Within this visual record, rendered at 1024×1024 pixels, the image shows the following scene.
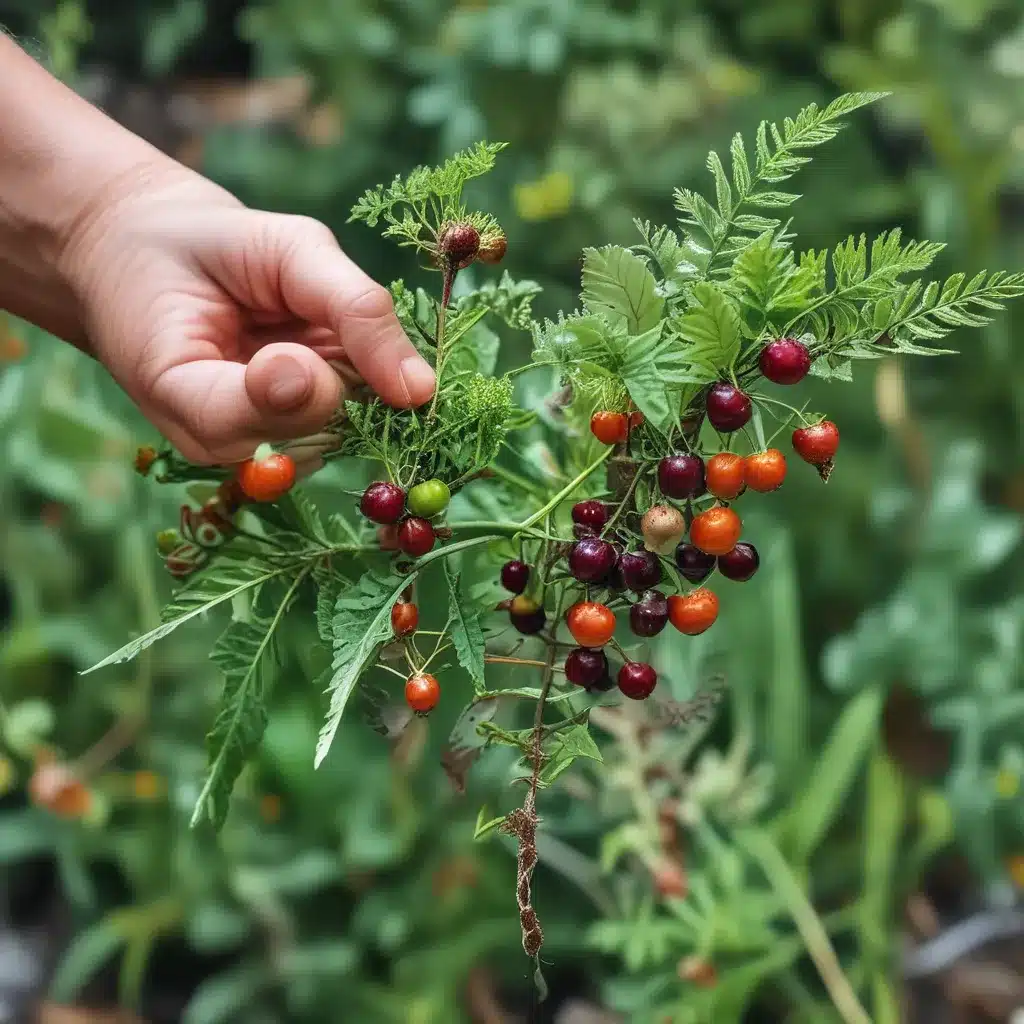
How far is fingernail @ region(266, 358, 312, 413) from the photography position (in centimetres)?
33

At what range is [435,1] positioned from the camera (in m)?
1.04

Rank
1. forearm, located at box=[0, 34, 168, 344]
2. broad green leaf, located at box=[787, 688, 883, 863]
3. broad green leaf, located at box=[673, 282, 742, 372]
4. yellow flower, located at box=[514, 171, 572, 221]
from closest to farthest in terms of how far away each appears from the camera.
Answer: broad green leaf, located at box=[673, 282, 742, 372], forearm, located at box=[0, 34, 168, 344], broad green leaf, located at box=[787, 688, 883, 863], yellow flower, located at box=[514, 171, 572, 221]

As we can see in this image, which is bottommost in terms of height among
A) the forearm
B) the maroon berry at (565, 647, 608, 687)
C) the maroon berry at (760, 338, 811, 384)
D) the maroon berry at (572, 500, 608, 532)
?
the maroon berry at (565, 647, 608, 687)

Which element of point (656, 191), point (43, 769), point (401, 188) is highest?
point (656, 191)

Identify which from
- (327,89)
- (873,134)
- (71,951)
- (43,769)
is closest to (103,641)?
(43,769)

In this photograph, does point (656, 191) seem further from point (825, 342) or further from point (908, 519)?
point (825, 342)

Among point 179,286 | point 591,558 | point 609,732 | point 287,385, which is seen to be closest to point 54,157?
point 179,286

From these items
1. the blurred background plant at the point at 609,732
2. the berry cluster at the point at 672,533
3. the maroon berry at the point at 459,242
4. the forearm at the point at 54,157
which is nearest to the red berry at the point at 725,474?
the berry cluster at the point at 672,533

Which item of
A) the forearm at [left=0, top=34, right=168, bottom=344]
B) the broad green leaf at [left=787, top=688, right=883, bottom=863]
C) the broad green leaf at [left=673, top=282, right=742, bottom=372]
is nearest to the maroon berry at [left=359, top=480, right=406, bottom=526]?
the broad green leaf at [left=673, top=282, right=742, bottom=372]

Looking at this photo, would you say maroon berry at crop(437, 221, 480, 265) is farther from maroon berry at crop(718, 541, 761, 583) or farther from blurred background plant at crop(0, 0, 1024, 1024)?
blurred background plant at crop(0, 0, 1024, 1024)

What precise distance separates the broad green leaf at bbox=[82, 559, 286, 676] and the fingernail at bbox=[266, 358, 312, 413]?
68mm

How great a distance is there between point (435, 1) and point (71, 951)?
101 cm

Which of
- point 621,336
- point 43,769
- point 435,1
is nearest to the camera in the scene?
point 621,336

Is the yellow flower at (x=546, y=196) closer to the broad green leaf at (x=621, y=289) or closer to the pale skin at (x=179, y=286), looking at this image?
the pale skin at (x=179, y=286)
